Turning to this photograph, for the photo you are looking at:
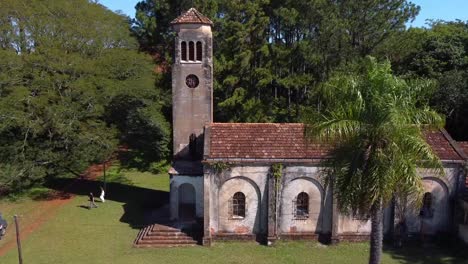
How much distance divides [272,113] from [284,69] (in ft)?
13.1

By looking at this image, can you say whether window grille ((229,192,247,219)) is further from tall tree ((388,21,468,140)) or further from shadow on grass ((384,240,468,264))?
tall tree ((388,21,468,140))

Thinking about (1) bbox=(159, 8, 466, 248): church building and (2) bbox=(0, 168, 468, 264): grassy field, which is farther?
(1) bbox=(159, 8, 466, 248): church building

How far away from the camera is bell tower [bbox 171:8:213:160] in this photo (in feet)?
91.9

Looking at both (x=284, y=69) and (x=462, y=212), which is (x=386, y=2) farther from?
(x=462, y=212)

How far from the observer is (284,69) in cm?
3969

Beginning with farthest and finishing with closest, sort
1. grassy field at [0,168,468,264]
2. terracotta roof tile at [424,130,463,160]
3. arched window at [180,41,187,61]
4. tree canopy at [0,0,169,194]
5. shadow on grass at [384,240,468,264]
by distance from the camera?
tree canopy at [0,0,169,194], arched window at [180,41,187,61], terracotta roof tile at [424,130,463,160], grassy field at [0,168,468,264], shadow on grass at [384,240,468,264]

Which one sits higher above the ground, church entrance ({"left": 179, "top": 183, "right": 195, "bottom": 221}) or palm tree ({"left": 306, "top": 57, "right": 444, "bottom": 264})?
palm tree ({"left": 306, "top": 57, "right": 444, "bottom": 264})

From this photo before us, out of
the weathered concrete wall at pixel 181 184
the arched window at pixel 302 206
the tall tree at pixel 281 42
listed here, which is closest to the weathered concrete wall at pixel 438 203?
the arched window at pixel 302 206

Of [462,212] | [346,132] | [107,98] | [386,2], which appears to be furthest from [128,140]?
[346,132]

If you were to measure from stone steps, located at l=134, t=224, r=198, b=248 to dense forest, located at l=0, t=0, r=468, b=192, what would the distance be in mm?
10778

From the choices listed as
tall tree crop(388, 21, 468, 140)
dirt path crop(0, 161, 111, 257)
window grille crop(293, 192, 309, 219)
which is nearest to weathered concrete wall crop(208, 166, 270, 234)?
window grille crop(293, 192, 309, 219)

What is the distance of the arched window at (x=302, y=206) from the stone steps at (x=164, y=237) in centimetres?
606

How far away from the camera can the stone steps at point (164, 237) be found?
83.6ft

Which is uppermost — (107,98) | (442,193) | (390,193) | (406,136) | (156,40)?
(156,40)
